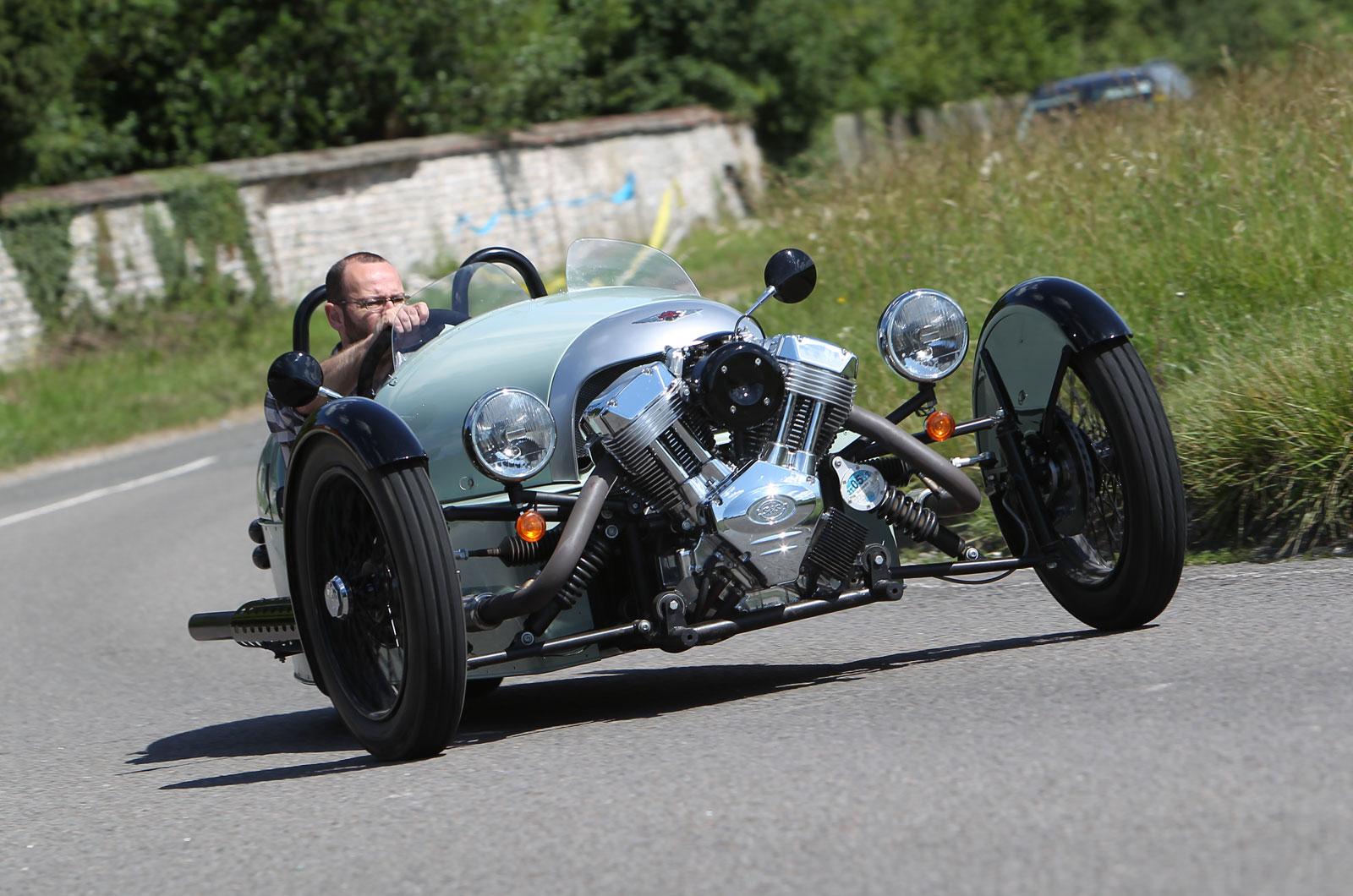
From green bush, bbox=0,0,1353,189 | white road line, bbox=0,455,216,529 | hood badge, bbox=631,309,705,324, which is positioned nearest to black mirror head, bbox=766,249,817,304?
hood badge, bbox=631,309,705,324

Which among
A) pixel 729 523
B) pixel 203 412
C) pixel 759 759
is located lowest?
pixel 203 412

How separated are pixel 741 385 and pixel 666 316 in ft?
1.69

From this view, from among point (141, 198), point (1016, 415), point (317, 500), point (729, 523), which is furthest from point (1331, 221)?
point (141, 198)

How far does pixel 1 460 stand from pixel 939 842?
16.0 metres

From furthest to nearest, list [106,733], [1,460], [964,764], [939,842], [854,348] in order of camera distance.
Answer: [1,460] < [854,348] < [106,733] < [964,764] < [939,842]

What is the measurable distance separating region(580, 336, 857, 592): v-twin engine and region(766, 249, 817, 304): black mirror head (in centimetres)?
36

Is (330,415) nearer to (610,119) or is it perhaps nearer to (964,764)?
(964,764)

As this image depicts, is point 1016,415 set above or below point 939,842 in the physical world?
above

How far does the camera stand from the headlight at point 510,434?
4426 millimetres

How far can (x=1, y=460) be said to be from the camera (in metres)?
17.4

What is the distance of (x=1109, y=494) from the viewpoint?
488 cm

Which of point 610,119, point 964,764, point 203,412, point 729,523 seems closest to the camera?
point 964,764

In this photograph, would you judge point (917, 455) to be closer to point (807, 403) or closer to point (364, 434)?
point (807, 403)

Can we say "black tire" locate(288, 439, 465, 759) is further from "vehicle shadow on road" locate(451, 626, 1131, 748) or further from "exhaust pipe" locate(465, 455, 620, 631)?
"vehicle shadow on road" locate(451, 626, 1131, 748)
